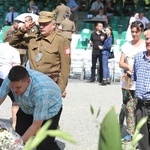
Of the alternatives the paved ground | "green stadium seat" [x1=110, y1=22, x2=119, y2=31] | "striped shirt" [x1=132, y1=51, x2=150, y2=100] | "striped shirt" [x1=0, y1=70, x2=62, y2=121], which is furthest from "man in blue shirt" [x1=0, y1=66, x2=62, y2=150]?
"green stadium seat" [x1=110, y1=22, x2=119, y2=31]

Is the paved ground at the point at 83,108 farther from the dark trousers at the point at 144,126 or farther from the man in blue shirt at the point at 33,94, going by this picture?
the man in blue shirt at the point at 33,94

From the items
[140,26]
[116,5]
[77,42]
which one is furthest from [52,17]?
[116,5]

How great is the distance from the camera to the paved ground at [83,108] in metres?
6.50

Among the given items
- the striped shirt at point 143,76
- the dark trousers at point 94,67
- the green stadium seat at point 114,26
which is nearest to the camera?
the striped shirt at point 143,76

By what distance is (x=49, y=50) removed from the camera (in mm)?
5281

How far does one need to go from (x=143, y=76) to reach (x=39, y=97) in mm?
1279

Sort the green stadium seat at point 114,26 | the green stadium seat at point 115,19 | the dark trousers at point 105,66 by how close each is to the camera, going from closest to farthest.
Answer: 1. the dark trousers at point 105,66
2. the green stadium seat at point 114,26
3. the green stadium seat at point 115,19

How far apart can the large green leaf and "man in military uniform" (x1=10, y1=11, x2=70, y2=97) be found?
13.5 ft

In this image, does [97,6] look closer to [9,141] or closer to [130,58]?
[130,58]

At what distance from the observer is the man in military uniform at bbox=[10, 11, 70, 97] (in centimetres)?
526

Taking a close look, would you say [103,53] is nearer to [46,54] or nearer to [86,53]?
[86,53]

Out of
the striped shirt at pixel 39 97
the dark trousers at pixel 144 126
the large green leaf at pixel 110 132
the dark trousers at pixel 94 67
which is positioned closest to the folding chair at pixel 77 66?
the dark trousers at pixel 94 67

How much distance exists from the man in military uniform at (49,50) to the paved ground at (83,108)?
2.12ft

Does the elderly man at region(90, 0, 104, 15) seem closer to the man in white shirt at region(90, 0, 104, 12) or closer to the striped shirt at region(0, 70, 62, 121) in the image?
the man in white shirt at region(90, 0, 104, 12)
